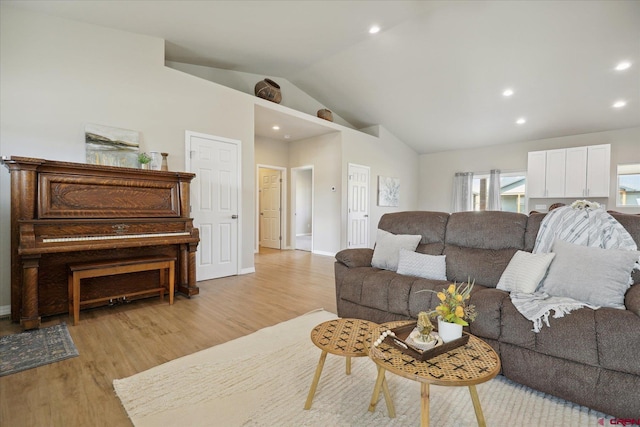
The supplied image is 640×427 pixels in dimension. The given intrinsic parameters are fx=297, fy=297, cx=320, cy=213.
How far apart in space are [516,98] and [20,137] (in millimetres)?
6843

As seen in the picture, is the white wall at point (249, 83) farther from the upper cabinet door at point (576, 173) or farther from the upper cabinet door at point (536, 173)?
the upper cabinet door at point (576, 173)

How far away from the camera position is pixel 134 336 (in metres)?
2.32

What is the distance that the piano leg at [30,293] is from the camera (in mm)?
2367

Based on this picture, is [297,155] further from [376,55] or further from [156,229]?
[156,229]

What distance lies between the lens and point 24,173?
244 centimetres

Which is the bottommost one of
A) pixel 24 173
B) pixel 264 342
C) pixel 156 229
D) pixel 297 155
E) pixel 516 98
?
pixel 264 342

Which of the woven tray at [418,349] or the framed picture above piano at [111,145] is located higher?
the framed picture above piano at [111,145]

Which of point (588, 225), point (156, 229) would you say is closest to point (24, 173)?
point (156, 229)

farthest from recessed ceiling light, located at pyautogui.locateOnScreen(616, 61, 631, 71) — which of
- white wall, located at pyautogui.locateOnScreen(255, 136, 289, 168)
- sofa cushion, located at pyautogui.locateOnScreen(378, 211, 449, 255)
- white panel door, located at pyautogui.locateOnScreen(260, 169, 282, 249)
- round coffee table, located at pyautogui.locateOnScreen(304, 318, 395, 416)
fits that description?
white panel door, located at pyautogui.locateOnScreen(260, 169, 282, 249)

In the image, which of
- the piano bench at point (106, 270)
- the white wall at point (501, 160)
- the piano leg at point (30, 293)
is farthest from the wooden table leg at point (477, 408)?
the white wall at point (501, 160)

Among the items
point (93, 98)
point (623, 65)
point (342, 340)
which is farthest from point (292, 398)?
point (623, 65)

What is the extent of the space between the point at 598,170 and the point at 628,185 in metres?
0.67

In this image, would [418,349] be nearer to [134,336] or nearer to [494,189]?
[134,336]

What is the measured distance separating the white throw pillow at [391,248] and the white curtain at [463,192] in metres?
5.56
